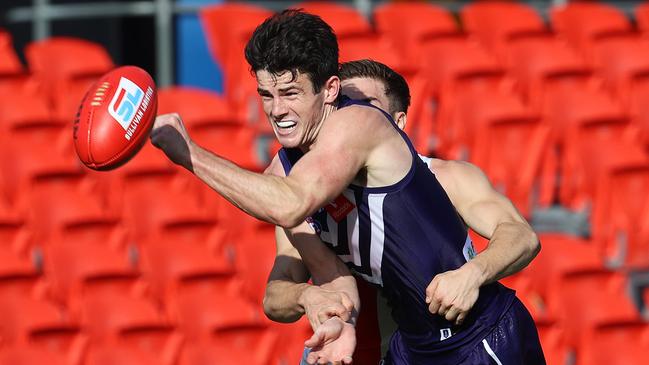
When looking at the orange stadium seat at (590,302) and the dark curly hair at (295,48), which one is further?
the orange stadium seat at (590,302)

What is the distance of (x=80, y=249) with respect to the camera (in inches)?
297

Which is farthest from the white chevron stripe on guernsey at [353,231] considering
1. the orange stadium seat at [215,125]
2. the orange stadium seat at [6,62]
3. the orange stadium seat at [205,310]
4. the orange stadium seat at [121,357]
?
the orange stadium seat at [6,62]

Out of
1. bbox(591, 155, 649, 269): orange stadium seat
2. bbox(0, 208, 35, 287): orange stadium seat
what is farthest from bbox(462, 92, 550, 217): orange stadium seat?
bbox(0, 208, 35, 287): orange stadium seat

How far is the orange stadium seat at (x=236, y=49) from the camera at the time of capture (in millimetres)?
9234

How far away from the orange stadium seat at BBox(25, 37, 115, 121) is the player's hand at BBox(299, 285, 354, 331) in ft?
16.1

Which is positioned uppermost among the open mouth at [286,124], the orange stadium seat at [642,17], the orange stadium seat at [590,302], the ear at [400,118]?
the open mouth at [286,124]

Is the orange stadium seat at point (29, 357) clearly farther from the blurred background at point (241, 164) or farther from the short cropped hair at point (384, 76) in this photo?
the short cropped hair at point (384, 76)

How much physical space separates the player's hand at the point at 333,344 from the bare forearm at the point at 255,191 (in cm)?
33

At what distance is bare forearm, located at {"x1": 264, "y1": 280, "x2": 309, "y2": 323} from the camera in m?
4.70

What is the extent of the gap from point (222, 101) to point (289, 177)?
5.00 meters

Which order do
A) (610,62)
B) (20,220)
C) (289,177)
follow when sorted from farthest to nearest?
(610,62), (20,220), (289,177)

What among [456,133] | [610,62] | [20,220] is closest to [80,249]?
[20,220]

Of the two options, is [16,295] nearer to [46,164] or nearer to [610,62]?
[46,164]

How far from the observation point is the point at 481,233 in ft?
15.9
